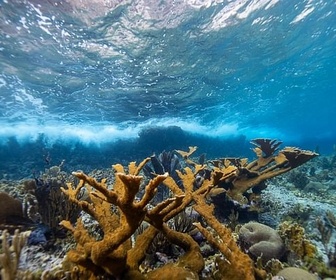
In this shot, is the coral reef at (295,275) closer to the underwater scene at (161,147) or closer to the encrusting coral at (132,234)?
the underwater scene at (161,147)

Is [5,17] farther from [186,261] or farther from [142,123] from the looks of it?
[142,123]

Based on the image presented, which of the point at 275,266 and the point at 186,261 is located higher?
the point at 186,261

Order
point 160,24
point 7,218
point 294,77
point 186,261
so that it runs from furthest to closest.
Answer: point 294,77, point 160,24, point 7,218, point 186,261

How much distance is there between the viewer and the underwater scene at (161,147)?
2869 millimetres

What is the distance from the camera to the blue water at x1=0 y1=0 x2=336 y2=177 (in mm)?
12219

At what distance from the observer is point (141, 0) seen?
11211 mm

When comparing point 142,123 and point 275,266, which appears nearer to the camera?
point 275,266

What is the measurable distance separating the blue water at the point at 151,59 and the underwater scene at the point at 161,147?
112 millimetres

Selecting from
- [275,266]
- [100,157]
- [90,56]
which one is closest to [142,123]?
[100,157]

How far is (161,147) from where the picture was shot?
1171 inches

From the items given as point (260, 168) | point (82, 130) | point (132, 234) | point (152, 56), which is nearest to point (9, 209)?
point (132, 234)

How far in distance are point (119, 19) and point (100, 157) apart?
18610 millimetres

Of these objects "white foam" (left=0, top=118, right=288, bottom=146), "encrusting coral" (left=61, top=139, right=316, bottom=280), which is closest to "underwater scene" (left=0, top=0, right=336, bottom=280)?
"encrusting coral" (left=61, top=139, right=316, bottom=280)

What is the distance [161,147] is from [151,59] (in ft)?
48.3
